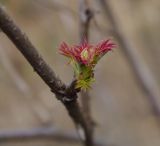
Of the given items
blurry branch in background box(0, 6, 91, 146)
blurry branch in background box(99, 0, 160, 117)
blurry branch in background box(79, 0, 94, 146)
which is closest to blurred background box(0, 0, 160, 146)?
blurry branch in background box(99, 0, 160, 117)

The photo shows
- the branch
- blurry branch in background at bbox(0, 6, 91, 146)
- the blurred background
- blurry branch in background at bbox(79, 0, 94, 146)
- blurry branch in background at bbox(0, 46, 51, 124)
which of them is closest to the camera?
blurry branch in background at bbox(0, 6, 91, 146)

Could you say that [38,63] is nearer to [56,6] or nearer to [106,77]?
[56,6]

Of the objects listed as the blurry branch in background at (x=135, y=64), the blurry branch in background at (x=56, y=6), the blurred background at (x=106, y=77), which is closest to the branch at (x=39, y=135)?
the blurry branch in background at (x=135, y=64)

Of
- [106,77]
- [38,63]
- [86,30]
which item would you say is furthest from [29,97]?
[106,77]

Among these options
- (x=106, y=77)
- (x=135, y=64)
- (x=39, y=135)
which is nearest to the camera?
(x=39, y=135)

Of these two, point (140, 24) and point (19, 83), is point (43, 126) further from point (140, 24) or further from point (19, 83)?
point (140, 24)

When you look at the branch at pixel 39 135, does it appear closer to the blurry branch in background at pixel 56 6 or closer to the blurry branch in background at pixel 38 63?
the blurry branch in background at pixel 56 6

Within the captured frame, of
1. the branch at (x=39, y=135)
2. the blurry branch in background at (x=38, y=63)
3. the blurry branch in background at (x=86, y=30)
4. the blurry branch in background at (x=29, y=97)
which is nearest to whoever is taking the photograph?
the blurry branch in background at (x=38, y=63)

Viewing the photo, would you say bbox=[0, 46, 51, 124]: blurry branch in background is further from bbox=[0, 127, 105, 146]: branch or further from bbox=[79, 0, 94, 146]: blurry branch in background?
bbox=[79, 0, 94, 146]: blurry branch in background
